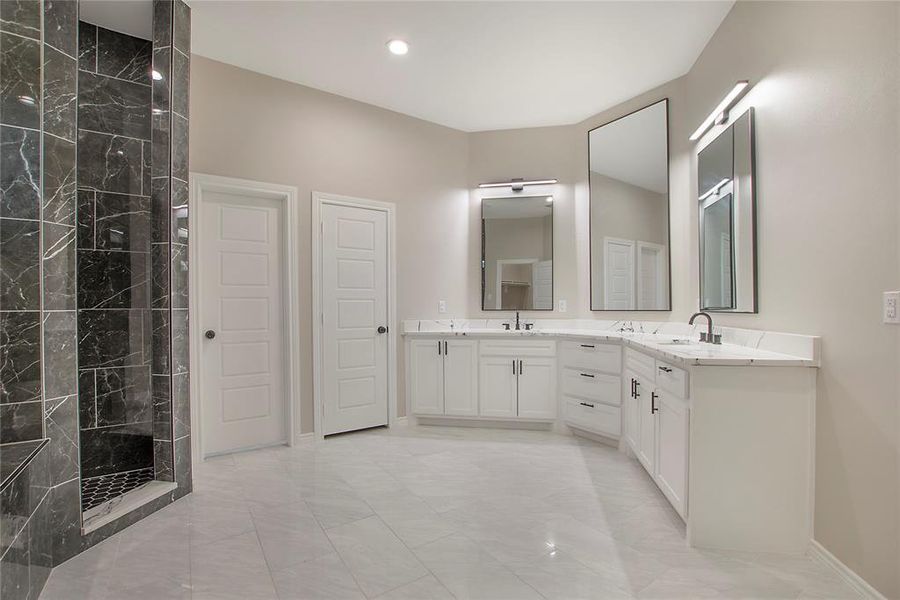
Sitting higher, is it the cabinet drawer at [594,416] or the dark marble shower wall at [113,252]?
the dark marble shower wall at [113,252]

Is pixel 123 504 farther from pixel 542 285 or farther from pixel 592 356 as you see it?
pixel 542 285

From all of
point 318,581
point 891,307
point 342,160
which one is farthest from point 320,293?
point 891,307

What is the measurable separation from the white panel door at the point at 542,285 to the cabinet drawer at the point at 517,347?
55 centimetres

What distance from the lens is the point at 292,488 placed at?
2686 millimetres

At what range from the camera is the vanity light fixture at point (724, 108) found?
96.0 inches

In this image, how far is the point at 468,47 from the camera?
3.06 meters

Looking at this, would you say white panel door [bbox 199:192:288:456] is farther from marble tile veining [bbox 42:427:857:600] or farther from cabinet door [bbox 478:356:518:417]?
cabinet door [bbox 478:356:518:417]

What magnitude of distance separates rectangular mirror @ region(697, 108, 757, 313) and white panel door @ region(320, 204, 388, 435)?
252 centimetres

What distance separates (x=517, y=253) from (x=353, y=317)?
1724 millimetres

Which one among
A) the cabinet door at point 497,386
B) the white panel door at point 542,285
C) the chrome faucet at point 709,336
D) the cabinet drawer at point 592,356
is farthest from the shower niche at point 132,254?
the chrome faucet at point 709,336

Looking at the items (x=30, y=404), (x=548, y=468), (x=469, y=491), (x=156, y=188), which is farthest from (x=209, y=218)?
(x=548, y=468)

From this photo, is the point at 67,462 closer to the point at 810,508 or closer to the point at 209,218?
the point at 209,218

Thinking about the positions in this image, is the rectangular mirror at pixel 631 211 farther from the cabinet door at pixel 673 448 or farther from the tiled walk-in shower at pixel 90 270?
the tiled walk-in shower at pixel 90 270

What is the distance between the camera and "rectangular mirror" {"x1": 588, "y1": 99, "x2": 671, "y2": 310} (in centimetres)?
359
